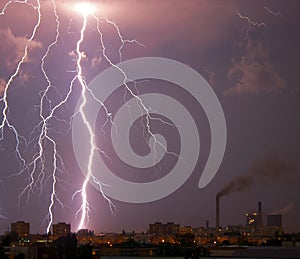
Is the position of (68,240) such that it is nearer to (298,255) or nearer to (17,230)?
(298,255)

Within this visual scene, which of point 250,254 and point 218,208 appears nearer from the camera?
point 250,254

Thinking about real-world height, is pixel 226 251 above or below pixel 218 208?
below

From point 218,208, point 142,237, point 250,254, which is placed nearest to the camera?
point 250,254

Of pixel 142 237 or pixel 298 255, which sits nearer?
pixel 298 255

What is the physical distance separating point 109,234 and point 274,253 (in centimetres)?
6665

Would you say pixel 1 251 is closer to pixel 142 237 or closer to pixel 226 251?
pixel 226 251

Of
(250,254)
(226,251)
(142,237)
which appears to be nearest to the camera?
(250,254)

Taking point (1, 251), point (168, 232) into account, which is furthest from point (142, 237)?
point (1, 251)

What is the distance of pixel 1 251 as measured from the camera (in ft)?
117

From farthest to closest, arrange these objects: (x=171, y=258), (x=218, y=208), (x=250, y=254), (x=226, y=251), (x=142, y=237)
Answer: (x=142, y=237)
(x=218, y=208)
(x=226, y=251)
(x=250, y=254)
(x=171, y=258)

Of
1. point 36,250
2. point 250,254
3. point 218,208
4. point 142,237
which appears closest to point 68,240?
point 36,250

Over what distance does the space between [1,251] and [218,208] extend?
50560 mm

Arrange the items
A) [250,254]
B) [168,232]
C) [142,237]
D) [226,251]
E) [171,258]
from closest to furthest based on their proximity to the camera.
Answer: [171,258] → [250,254] → [226,251] → [142,237] → [168,232]

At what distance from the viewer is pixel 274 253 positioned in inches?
1423
